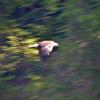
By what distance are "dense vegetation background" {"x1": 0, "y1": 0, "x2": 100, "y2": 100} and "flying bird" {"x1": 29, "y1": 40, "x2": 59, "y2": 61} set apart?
0.07m

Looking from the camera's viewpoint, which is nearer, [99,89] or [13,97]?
[99,89]

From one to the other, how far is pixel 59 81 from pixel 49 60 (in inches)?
36.6

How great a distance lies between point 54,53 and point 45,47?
0.21m

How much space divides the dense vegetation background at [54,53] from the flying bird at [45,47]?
7 cm

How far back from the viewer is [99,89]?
15.4 ft

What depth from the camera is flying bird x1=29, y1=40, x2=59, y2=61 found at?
578cm

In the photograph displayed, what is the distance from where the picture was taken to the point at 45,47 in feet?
19.8

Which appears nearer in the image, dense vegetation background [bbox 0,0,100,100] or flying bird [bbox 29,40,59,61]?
dense vegetation background [bbox 0,0,100,100]

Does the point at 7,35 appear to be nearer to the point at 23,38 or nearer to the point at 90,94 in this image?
the point at 23,38

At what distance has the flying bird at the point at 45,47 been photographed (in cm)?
578

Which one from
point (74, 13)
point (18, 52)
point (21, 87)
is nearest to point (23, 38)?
point (18, 52)

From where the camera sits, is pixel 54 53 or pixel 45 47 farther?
pixel 45 47

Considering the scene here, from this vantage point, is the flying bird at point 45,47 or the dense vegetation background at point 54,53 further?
the flying bird at point 45,47

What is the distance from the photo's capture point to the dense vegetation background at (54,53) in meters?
4.71
